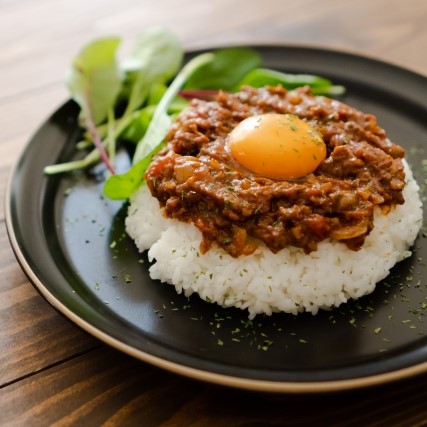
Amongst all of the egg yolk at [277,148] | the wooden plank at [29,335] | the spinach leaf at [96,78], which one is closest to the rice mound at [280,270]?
the egg yolk at [277,148]

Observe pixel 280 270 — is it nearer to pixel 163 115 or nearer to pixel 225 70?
pixel 163 115

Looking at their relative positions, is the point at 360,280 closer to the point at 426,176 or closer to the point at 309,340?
the point at 309,340

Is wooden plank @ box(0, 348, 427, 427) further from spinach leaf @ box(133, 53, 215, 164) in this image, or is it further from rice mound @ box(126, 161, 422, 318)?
spinach leaf @ box(133, 53, 215, 164)

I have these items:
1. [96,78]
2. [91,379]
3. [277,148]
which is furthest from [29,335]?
[96,78]

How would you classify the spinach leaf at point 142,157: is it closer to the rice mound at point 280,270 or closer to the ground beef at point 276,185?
the ground beef at point 276,185

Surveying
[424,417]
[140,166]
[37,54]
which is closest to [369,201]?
[424,417]

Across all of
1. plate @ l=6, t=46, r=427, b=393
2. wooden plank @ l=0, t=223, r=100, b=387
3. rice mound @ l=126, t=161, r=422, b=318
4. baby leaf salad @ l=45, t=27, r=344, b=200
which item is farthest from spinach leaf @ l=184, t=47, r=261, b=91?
wooden plank @ l=0, t=223, r=100, b=387
